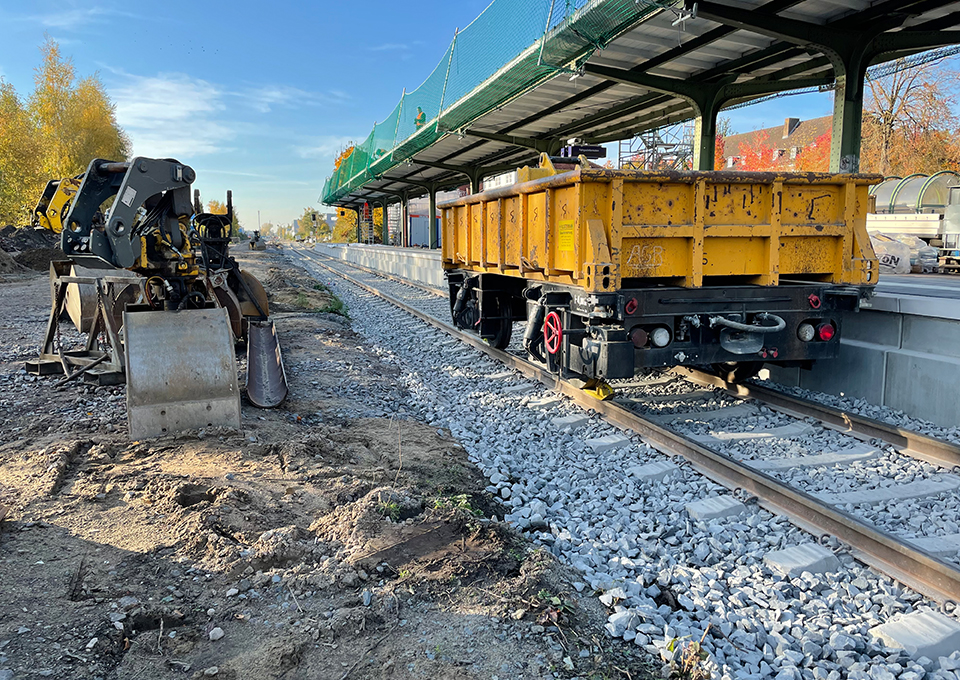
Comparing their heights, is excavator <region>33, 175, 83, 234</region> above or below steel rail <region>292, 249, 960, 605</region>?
above

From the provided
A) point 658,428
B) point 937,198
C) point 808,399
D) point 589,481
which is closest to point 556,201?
point 658,428

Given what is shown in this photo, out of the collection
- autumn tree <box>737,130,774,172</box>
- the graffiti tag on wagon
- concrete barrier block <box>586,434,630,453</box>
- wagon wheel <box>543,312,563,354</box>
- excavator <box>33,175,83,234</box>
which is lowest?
concrete barrier block <box>586,434,630,453</box>

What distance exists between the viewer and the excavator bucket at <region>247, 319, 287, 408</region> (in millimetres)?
7000

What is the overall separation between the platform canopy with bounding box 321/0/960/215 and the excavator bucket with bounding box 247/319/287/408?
706 cm

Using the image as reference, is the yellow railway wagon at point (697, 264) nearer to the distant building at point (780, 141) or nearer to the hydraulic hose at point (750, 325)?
the hydraulic hose at point (750, 325)

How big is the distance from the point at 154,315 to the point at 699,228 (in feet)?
17.1

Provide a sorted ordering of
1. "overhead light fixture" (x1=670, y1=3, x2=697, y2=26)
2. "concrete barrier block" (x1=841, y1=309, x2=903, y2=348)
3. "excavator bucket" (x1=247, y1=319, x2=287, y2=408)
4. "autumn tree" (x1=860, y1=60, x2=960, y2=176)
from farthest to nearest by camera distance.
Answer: "autumn tree" (x1=860, y1=60, x2=960, y2=176) → "overhead light fixture" (x1=670, y1=3, x2=697, y2=26) → "excavator bucket" (x1=247, y1=319, x2=287, y2=408) → "concrete barrier block" (x1=841, y1=309, x2=903, y2=348)

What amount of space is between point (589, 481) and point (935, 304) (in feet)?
13.2

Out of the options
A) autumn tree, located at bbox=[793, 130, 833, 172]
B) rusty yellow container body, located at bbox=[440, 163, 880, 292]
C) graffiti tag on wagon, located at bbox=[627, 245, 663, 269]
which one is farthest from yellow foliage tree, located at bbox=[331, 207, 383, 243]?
graffiti tag on wagon, located at bbox=[627, 245, 663, 269]

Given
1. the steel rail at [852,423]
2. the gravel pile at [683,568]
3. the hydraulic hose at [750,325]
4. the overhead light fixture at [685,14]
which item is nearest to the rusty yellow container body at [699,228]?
the hydraulic hose at [750,325]

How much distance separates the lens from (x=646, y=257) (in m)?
5.89

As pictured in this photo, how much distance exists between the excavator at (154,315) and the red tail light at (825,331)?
554 cm

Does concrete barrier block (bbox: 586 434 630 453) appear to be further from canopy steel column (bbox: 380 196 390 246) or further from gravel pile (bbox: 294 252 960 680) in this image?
canopy steel column (bbox: 380 196 390 246)

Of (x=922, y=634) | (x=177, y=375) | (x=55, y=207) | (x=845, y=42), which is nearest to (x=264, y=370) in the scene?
(x=177, y=375)
